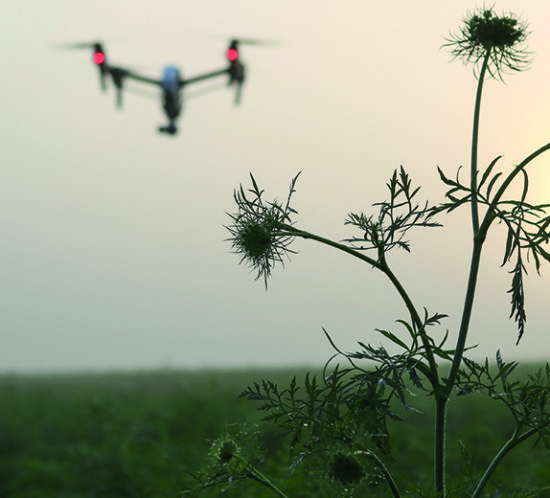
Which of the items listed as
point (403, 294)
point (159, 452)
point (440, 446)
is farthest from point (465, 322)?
point (159, 452)

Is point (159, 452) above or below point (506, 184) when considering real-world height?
below

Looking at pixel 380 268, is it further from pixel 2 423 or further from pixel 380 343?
pixel 2 423

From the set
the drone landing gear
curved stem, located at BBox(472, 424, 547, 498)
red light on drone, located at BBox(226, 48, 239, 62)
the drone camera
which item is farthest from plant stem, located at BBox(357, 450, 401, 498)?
the drone camera

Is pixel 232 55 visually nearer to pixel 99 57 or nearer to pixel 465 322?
pixel 99 57

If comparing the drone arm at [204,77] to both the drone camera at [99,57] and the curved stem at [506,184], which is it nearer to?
the drone camera at [99,57]

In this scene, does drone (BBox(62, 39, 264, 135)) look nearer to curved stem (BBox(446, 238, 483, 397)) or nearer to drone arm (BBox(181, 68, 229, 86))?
drone arm (BBox(181, 68, 229, 86))

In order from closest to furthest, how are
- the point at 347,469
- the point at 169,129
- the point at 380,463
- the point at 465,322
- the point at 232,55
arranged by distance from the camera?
A: the point at 347,469 → the point at 380,463 → the point at 465,322 → the point at 169,129 → the point at 232,55

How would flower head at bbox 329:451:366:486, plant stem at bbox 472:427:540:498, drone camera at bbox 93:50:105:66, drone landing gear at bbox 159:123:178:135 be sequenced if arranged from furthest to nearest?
drone camera at bbox 93:50:105:66 < drone landing gear at bbox 159:123:178:135 < plant stem at bbox 472:427:540:498 < flower head at bbox 329:451:366:486
